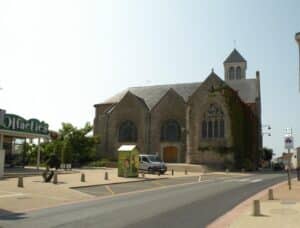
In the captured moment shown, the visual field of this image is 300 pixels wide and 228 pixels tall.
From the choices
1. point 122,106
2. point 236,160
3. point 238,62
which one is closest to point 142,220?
point 236,160

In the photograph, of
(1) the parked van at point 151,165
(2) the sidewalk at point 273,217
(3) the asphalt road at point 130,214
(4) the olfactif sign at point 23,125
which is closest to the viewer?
(2) the sidewalk at point 273,217

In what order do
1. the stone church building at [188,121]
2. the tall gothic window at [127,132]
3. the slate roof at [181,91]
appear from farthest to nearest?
the slate roof at [181,91]
the tall gothic window at [127,132]
the stone church building at [188,121]

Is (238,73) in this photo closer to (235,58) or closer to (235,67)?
(235,67)

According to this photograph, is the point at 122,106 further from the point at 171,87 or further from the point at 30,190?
the point at 30,190

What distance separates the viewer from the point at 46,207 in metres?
13.9

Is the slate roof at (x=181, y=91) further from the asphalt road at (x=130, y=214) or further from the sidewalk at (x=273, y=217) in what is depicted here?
the sidewalk at (x=273, y=217)

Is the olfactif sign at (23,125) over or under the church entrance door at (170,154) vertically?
over

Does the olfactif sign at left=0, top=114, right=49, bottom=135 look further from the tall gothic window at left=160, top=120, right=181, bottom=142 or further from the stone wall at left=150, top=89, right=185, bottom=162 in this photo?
the tall gothic window at left=160, top=120, right=181, bottom=142

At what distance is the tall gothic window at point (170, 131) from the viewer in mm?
57594

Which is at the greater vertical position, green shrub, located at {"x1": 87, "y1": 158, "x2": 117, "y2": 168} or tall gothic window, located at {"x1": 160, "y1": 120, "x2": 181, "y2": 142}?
tall gothic window, located at {"x1": 160, "y1": 120, "x2": 181, "y2": 142}

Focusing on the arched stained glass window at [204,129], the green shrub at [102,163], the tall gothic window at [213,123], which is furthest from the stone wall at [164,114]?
the green shrub at [102,163]

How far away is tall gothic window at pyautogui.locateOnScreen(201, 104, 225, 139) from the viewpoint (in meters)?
51.6

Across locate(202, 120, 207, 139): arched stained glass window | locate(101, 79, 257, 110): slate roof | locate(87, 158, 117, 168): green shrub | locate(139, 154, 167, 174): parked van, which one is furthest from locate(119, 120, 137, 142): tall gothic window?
locate(139, 154, 167, 174): parked van

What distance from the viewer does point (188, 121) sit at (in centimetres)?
5306
